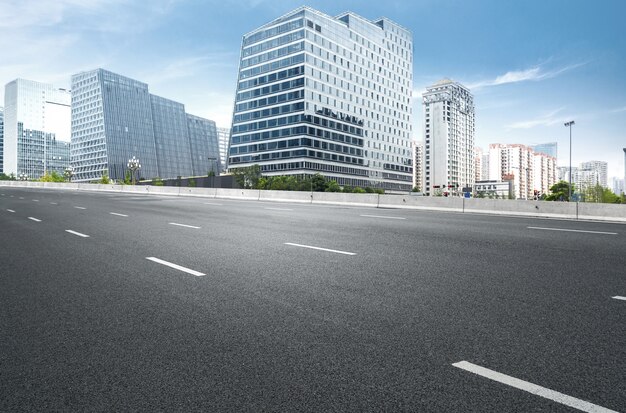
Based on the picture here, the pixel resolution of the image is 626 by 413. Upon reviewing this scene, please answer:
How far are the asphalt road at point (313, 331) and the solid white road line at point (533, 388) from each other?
0.04ft

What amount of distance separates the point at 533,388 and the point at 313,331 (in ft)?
6.06

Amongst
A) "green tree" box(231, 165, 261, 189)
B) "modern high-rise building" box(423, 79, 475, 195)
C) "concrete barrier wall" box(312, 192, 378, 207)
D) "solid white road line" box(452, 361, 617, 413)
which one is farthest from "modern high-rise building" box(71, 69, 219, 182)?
"solid white road line" box(452, 361, 617, 413)

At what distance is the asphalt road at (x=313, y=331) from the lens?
2848 mm

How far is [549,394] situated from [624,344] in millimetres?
1418

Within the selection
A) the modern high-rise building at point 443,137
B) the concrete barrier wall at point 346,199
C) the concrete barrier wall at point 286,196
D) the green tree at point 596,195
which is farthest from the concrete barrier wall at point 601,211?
the modern high-rise building at point 443,137

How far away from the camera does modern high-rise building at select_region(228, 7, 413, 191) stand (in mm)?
116312

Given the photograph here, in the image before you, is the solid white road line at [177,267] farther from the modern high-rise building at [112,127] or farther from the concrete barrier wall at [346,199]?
the modern high-rise building at [112,127]

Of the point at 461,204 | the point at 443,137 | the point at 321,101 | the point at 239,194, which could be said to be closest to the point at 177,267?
the point at 461,204

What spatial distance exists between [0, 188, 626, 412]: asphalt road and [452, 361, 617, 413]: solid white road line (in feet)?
0.04

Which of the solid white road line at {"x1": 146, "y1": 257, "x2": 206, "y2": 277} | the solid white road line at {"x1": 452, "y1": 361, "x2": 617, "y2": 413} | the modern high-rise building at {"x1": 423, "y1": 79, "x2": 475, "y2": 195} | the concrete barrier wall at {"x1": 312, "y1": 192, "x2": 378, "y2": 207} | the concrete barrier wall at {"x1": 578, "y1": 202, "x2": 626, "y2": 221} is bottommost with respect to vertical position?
the solid white road line at {"x1": 452, "y1": 361, "x2": 617, "y2": 413}

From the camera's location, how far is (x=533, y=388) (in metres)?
2.89

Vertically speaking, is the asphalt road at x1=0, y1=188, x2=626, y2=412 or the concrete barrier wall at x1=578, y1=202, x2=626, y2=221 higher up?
the concrete barrier wall at x1=578, y1=202, x2=626, y2=221

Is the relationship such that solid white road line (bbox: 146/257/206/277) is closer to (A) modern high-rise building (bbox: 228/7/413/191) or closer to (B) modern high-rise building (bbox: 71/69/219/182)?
(A) modern high-rise building (bbox: 228/7/413/191)

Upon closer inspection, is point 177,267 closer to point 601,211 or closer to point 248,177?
point 601,211
